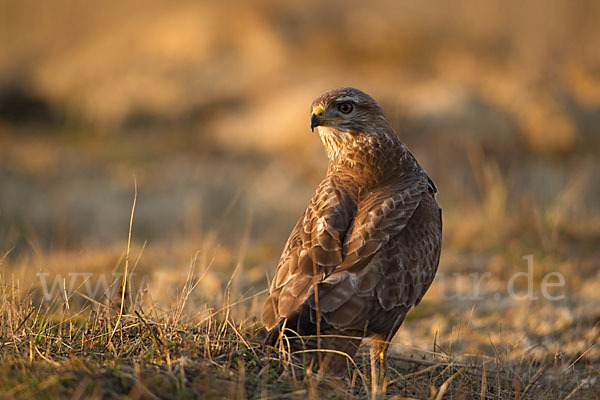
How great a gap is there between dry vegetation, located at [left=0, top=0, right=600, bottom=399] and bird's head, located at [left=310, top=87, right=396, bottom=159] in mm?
1197

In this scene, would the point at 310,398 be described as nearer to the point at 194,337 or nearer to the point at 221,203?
the point at 194,337

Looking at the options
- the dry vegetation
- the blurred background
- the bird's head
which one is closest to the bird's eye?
the bird's head

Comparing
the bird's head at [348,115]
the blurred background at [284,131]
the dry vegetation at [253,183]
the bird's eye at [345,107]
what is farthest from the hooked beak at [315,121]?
the blurred background at [284,131]

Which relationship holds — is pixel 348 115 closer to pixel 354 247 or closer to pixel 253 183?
pixel 354 247

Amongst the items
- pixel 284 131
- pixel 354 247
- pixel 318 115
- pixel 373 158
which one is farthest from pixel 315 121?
pixel 284 131

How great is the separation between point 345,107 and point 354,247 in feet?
3.76

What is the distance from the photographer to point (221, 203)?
41.5ft

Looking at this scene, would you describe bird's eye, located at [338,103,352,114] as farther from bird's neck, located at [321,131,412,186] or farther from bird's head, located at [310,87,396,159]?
bird's neck, located at [321,131,412,186]

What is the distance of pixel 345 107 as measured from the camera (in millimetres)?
4723

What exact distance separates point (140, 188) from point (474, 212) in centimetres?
709

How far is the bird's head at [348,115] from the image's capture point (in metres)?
4.67

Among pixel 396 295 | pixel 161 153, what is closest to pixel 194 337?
pixel 396 295

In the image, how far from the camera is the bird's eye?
15.4 feet

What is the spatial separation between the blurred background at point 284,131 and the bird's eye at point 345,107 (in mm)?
2210
